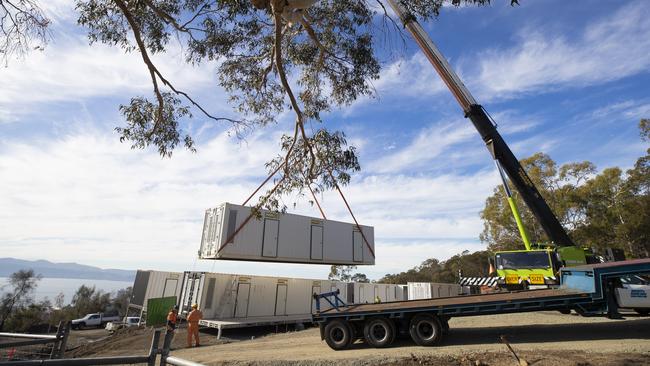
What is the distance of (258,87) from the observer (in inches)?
454

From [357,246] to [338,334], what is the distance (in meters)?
9.60

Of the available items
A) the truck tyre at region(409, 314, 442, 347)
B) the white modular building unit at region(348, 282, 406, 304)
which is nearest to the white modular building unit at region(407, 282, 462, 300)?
the white modular building unit at region(348, 282, 406, 304)

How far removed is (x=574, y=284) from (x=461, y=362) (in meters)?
4.18

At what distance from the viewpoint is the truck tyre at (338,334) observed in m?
9.50

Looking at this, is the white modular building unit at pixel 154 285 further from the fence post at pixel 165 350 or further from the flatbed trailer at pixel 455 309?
the fence post at pixel 165 350

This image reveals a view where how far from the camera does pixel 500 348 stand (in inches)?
306

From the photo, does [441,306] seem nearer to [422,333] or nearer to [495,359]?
[422,333]

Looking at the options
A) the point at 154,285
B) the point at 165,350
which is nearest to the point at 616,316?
the point at 165,350

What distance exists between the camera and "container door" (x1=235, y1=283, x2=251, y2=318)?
59.4ft

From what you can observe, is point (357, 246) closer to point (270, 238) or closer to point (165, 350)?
point (270, 238)

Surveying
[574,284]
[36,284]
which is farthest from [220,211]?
[36,284]

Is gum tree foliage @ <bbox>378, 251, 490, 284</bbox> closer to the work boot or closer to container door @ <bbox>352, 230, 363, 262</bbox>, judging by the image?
container door @ <bbox>352, 230, 363, 262</bbox>

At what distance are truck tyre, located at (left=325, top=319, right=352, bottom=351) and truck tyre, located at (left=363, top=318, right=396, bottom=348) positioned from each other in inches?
17.8

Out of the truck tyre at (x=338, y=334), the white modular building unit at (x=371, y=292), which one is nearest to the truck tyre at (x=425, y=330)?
the truck tyre at (x=338, y=334)
